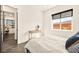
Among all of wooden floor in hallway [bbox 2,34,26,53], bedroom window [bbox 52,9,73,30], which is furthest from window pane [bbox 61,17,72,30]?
wooden floor in hallway [bbox 2,34,26,53]

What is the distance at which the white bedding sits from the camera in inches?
45.6

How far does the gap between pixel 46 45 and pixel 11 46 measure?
18.6 inches

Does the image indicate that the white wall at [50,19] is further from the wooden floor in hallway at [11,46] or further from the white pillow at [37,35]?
the wooden floor in hallway at [11,46]

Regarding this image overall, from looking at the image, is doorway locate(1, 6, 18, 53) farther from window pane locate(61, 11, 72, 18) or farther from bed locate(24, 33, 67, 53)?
window pane locate(61, 11, 72, 18)

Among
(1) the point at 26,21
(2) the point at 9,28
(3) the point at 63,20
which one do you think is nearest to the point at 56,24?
(3) the point at 63,20

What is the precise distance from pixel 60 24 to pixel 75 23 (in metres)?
0.21

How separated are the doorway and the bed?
0.21 m

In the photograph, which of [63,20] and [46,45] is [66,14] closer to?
[63,20]

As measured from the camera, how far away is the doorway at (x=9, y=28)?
1211mm

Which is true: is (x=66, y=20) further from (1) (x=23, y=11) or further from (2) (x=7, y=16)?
(2) (x=7, y=16)

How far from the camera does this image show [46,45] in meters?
1.25

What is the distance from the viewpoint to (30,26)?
134 centimetres

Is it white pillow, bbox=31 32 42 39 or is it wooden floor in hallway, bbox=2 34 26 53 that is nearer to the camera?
wooden floor in hallway, bbox=2 34 26 53
